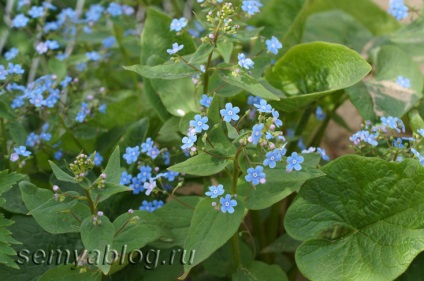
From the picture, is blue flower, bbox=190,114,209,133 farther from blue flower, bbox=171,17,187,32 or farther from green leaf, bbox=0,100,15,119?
green leaf, bbox=0,100,15,119

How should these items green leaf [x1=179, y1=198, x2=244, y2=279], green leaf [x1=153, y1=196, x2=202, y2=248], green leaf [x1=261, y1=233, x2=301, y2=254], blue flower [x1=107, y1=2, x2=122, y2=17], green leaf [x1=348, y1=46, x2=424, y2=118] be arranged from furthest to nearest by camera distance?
blue flower [x1=107, y1=2, x2=122, y2=17] < green leaf [x1=348, y1=46, x2=424, y2=118] < green leaf [x1=261, y1=233, x2=301, y2=254] < green leaf [x1=153, y1=196, x2=202, y2=248] < green leaf [x1=179, y1=198, x2=244, y2=279]

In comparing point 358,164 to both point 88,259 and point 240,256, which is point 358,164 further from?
point 88,259

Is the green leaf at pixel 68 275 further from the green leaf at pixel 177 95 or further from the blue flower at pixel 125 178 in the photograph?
the green leaf at pixel 177 95

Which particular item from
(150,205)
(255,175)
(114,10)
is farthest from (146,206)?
(114,10)

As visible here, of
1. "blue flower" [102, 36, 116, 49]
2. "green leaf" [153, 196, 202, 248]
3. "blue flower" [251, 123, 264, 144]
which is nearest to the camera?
"blue flower" [251, 123, 264, 144]

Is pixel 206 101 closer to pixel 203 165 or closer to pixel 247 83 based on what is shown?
pixel 247 83

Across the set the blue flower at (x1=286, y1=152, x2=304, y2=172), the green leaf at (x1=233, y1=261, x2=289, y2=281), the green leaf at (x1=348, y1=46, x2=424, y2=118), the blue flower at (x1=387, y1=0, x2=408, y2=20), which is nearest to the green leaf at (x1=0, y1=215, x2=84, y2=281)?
the green leaf at (x1=233, y1=261, x2=289, y2=281)

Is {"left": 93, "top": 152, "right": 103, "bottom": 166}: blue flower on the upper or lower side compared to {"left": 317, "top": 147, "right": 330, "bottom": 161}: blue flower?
lower
